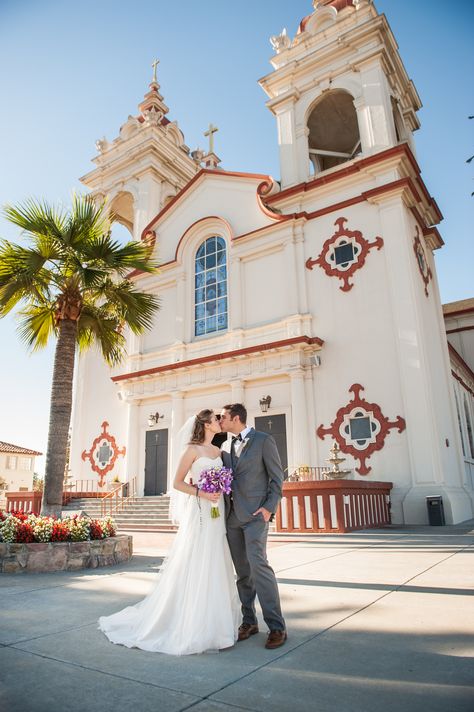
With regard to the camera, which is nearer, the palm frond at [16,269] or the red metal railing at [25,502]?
the palm frond at [16,269]

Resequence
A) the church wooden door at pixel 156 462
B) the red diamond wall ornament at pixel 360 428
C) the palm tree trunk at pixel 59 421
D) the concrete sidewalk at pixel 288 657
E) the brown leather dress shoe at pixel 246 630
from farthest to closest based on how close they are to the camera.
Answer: the church wooden door at pixel 156 462 → the red diamond wall ornament at pixel 360 428 → the palm tree trunk at pixel 59 421 → the brown leather dress shoe at pixel 246 630 → the concrete sidewalk at pixel 288 657

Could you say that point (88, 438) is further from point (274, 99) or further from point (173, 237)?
point (274, 99)

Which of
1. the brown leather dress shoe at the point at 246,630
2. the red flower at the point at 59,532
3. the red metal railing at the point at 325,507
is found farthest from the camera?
the red metal railing at the point at 325,507

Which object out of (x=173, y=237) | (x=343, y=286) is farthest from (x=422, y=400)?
(x=173, y=237)

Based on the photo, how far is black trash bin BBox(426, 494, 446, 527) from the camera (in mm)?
13227

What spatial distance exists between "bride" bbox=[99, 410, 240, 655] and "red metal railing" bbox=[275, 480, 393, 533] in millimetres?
7876

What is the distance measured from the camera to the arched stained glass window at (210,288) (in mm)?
20312

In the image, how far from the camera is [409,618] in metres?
3.97

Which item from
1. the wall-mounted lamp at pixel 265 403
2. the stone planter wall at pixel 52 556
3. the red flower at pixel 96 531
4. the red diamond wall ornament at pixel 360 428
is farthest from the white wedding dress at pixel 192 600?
the wall-mounted lamp at pixel 265 403

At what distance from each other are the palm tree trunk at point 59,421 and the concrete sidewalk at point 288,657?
10.9ft

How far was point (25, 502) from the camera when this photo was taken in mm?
17375

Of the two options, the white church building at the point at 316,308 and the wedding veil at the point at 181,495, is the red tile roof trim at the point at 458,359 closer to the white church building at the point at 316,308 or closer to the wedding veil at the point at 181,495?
the white church building at the point at 316,308

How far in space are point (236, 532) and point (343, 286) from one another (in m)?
14.1

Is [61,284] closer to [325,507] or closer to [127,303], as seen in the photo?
[127,303]
